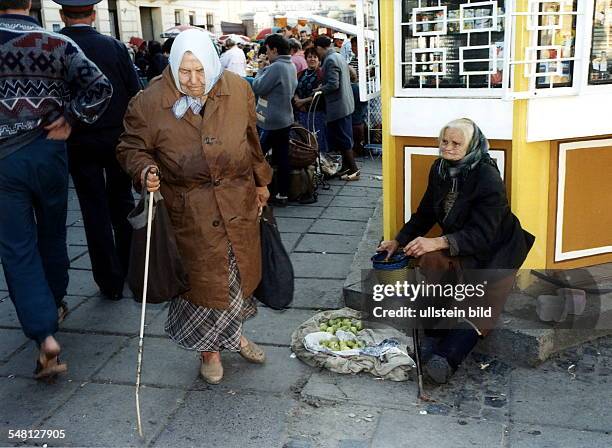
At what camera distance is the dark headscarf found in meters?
3.65

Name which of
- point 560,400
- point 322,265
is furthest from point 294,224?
point 560,400

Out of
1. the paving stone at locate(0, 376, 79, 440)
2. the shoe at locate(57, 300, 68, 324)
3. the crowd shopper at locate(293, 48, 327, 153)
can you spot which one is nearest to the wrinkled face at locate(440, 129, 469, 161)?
the paving stone at locate(0, 376, 79, 440)

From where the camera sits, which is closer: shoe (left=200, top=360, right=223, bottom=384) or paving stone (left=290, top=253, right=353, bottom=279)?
shoe (left=200, top=360, right=223, bottom=384)

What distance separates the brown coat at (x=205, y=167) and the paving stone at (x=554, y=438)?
4.75 feet

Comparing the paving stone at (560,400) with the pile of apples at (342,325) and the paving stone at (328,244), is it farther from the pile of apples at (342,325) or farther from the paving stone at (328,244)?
the paving stone at (328,244)

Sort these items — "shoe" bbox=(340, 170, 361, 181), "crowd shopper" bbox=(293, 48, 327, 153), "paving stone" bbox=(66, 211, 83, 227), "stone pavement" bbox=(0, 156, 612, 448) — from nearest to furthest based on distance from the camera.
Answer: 1. "stone pavement" bbox=(0, 156, 612, 448)
2. "paving stone" bbox=(66, 211, 83, 227)
3. "shoe" bbox=(340, 170, 361, 181)
4. "crowd shopper" bbox=(293, 48, 327, 153)

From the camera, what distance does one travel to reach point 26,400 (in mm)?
3408

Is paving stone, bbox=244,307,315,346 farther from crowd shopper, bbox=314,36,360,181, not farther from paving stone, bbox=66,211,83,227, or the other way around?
crowd shopper, bbox=314,36,360,181

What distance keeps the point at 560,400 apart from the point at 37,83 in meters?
3.05

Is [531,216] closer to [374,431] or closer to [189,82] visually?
[374,431]

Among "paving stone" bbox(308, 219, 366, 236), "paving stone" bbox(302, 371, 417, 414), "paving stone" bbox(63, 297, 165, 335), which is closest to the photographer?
"paving stone" bbox(302, 371, 417, 414)

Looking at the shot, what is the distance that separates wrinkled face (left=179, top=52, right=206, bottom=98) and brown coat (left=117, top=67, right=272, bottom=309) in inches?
3.1

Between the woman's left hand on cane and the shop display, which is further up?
the shop display

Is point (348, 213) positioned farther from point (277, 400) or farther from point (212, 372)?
point (277, 400)
